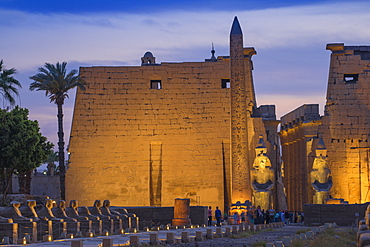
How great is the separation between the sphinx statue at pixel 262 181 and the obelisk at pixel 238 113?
1.81 m

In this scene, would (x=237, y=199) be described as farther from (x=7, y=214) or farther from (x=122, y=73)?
(x=7, y=214)

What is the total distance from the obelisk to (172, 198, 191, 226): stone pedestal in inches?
153

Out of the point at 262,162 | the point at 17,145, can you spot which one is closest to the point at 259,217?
the point at 262,162

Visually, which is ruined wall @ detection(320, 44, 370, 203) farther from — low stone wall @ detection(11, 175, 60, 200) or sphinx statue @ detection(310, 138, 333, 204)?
low stone wall @ detection(11, 175, 60, 200)

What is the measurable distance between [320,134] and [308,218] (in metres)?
6.33

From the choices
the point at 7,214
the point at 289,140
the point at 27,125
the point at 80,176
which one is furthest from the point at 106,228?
the point at 289,140

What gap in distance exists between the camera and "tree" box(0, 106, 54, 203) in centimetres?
2917

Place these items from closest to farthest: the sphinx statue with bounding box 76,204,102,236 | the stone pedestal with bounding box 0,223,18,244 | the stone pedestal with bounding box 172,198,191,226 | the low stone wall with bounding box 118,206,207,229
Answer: the stone pedestal with bounding box 0,223,18,244 < the sphinx statue with bounding box 76,204,102,236 < the stone pedestal with bounding box 172,198,191,226 < the low stone wall with bounding box 118,206,207,229

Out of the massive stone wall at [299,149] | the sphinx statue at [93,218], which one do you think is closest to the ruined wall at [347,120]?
the massive stone wall at [299,149]

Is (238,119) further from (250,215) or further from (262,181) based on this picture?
(262,181)

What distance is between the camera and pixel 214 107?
102ft

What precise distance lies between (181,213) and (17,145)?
A: 387 inches

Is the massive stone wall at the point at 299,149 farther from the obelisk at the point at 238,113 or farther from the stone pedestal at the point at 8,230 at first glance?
the stone pedestal at the point at 8,230

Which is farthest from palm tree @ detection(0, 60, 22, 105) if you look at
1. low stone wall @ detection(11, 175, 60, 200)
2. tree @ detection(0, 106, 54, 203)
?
low stone wall @ detection(11, 175, 60, 200)
